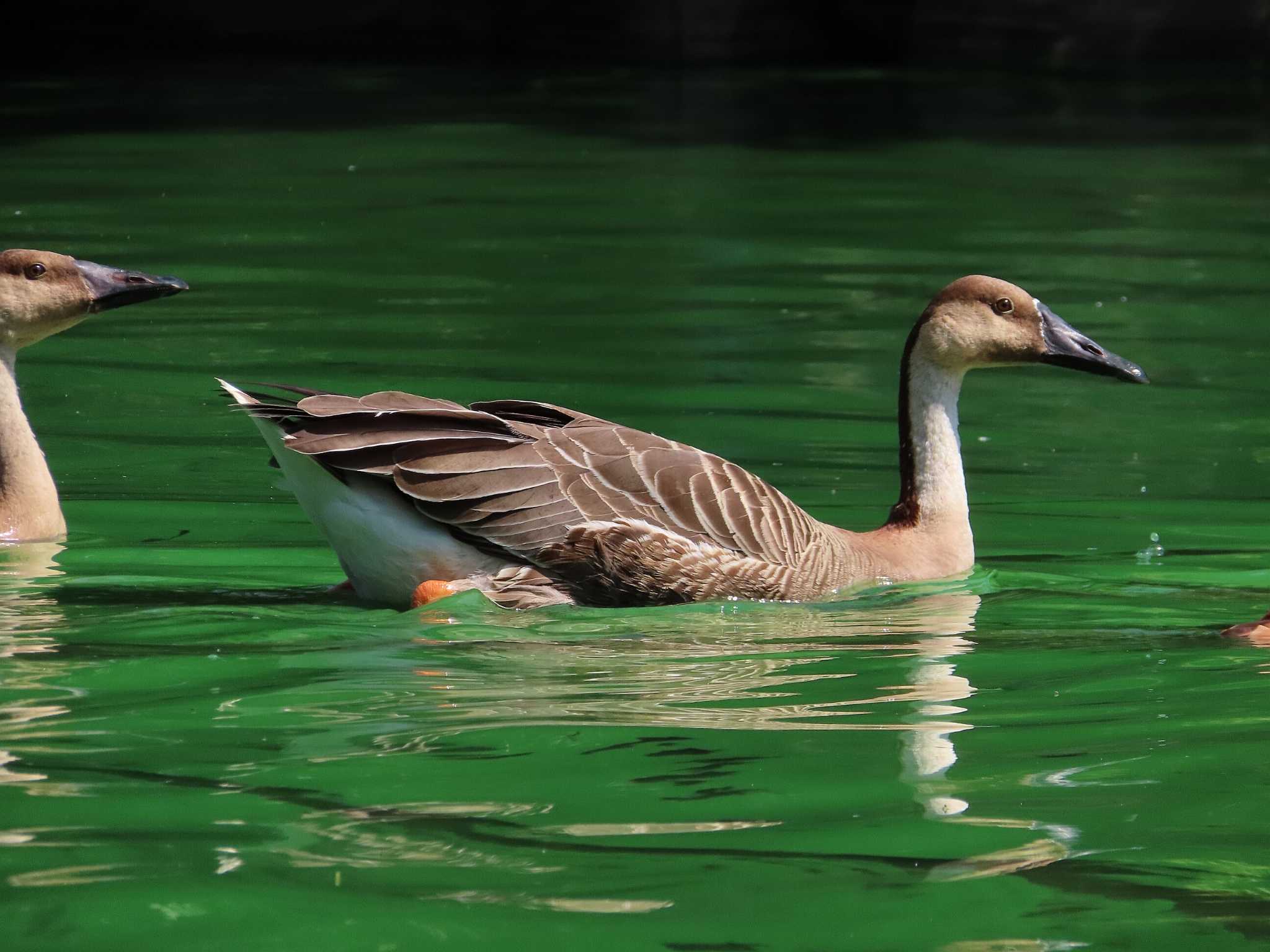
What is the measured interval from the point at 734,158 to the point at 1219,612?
1390 cm

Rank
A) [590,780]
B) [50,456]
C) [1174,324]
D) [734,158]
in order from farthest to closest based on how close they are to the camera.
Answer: [734,158] < [1174,324] < [50,456] < [590,780]

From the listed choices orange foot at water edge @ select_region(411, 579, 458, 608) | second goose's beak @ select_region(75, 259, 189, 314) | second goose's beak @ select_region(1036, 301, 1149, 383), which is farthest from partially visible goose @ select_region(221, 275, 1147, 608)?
second goose's beak @ select_region(1036, 301, 1149, 383)

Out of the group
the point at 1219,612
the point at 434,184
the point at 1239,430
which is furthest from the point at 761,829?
the point at 434,184

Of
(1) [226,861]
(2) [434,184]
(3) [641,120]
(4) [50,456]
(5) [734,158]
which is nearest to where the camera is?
(1) [226,861]

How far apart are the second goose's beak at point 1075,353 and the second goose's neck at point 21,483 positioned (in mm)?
3930

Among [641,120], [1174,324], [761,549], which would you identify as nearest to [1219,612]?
[761,549]

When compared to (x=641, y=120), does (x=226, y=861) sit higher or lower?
lower

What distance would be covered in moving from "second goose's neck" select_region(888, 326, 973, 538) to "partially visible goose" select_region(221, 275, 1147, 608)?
1.35 feet

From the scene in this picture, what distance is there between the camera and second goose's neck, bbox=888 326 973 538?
8.27m

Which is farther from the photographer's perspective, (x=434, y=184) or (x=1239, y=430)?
(x=434, y=184)

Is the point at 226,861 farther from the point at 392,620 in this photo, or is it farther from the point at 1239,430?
the point at 1239,430

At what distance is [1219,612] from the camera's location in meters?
7.53

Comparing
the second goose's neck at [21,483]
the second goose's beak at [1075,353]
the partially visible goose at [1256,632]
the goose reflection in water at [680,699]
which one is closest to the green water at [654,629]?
the goose reflection in water at [680,699]

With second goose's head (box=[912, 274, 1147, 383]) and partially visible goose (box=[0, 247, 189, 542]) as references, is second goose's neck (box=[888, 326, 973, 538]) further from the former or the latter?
partially visible goose (box=[0, 247, 189, 542])
